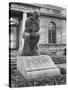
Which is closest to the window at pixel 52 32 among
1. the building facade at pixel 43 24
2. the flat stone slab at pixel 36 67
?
the building facade at pixel 43 24

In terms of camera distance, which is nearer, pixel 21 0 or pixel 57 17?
pixel 21 0

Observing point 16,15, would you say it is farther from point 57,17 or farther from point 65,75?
point 65,75

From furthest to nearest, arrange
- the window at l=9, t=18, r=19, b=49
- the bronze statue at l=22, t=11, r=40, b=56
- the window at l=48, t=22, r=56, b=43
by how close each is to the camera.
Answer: the window at l=48, t=22, r=56, b=43, the bronze statue at l=22, t=11, r=40, b=56, the window at l=9, t=18, r=19, b=49

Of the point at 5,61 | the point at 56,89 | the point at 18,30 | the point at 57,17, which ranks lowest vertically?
the point at 56,89

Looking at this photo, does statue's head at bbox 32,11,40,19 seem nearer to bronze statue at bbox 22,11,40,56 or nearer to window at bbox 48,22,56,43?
bronze statue at bbox 22,11,40,56

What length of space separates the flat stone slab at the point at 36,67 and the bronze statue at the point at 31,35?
0.21m

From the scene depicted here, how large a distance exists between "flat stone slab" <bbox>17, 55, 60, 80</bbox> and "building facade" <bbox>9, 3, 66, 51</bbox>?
1.18 ft

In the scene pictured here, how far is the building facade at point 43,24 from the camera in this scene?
5.29 metres

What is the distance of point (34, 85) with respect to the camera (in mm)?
5344

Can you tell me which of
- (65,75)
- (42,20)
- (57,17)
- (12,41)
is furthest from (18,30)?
(65,75)

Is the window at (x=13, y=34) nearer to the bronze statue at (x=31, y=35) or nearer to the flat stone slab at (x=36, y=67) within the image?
the bronze statue at (x=31, y=35)

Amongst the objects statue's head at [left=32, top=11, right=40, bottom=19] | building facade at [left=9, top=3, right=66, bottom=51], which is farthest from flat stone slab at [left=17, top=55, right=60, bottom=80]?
statue's head at [left=32, top=11, right=40, bottom=19]

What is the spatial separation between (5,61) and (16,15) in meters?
1.34

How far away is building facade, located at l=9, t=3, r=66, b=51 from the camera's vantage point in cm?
529
